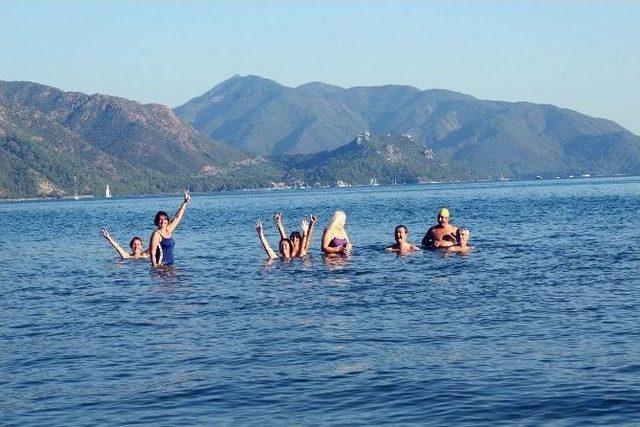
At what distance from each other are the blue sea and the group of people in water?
39.9 inches

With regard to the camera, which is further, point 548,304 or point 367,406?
point 548,304

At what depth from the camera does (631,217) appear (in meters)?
55.0

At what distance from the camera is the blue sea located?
12.9 meters

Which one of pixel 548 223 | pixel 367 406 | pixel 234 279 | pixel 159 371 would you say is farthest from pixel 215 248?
pixel 367 406

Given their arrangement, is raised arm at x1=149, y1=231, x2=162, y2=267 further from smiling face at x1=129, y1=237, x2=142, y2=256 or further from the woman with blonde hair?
the woman with blonde hair

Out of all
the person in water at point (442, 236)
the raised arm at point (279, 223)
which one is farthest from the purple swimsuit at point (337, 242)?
the person in water at point (442, 236)

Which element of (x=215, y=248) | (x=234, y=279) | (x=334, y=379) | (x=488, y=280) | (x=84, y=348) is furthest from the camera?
(x=215, y=248)

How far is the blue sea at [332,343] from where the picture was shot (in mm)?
12922

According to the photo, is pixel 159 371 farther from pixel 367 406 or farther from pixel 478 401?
pixel 478 401

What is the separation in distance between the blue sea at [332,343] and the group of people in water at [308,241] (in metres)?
1.01

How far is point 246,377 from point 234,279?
42.9ft

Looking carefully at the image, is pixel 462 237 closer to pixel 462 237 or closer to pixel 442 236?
pixel 462 237

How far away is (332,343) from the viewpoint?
16.9 meters

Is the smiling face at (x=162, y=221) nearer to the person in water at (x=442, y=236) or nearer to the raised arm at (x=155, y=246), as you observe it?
the raised arm at (x=155, y=246)
